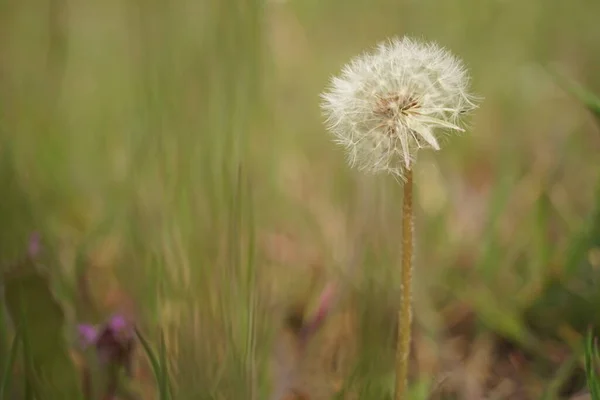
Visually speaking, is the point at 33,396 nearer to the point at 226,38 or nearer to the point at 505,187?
the point at 226,38

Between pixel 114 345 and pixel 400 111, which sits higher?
pixel 400 111

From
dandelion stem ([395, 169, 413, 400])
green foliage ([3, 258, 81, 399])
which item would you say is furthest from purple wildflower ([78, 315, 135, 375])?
dandelion stem ([395, 169, 413, 400])

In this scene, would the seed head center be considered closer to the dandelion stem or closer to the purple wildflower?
the dandelion stem

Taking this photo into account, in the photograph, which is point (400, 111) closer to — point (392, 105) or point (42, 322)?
point (392, 105)

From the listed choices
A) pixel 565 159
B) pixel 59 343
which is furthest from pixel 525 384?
pixel 565 159

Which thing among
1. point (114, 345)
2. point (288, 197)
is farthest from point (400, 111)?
point (288, 197)

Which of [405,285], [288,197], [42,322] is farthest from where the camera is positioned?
[288,197]

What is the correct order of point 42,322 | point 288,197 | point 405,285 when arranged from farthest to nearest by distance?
point 288,197, point 42,322, point 405,285

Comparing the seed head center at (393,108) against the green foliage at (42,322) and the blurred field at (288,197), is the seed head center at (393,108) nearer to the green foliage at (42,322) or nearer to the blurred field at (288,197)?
→ the blurred field at (288,197)
